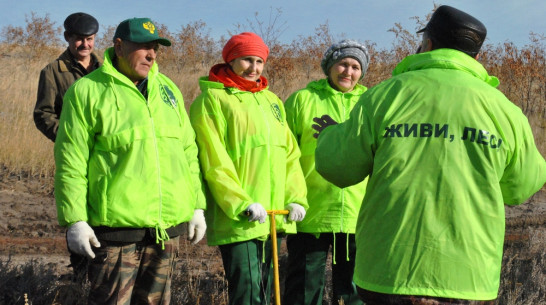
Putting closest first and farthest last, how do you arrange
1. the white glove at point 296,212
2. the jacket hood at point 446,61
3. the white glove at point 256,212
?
the jacket hood at point 446,61
the white glove at point 256,212
the white glove at point 296,212

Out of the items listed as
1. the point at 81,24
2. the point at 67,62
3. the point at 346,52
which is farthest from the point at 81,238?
the point at 346,52

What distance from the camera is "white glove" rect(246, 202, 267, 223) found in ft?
11.6

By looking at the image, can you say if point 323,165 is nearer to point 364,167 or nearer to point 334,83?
point 364,167

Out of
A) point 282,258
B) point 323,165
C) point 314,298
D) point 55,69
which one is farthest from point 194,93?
point 323,165

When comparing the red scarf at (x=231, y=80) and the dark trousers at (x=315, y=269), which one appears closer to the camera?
the red scarf at (x=231, y=80)

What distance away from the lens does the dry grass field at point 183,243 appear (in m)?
4.80

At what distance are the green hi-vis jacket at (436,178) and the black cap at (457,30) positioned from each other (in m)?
0.12

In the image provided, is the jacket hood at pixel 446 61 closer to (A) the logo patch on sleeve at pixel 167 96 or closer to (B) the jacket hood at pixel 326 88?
(A) the logo patch on sleeve at pixel 167 96

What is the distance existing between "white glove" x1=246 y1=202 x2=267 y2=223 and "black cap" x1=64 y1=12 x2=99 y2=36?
72.6 inches

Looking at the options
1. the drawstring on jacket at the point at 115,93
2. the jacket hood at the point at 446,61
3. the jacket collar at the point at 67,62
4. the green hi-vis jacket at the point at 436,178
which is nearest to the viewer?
the green hi-vis jacket at the point at 436,178

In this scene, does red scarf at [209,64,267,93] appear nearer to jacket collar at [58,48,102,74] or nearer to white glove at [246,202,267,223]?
white glove at [246,202,267,223]

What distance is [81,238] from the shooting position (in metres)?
2.95

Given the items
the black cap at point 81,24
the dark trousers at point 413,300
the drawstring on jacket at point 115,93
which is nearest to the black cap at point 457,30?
the dark trousers at point 413,300

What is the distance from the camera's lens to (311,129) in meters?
4.18
